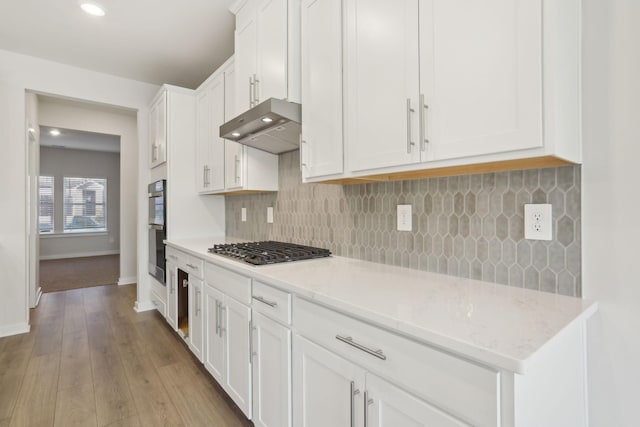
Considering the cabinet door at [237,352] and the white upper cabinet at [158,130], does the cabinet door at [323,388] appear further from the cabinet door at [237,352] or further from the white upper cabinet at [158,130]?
the white upper cabinet at [158,130]

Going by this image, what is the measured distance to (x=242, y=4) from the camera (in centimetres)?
226

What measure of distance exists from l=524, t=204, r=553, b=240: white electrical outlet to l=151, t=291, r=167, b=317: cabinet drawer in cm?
314

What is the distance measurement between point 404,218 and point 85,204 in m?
9.09

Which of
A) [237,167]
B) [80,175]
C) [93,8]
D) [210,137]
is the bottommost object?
[237,167]

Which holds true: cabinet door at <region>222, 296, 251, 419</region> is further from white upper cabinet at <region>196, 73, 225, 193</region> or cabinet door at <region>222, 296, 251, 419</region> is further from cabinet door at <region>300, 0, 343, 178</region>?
white upper cabinet at <region>196, 73, 225, 193</region>

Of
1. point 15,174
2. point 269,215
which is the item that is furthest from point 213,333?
point 15,174

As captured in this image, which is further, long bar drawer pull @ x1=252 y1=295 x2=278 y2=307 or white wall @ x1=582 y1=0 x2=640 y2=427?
long bar drawer pull @ x1=252 y1=295 x2=278 y2=307

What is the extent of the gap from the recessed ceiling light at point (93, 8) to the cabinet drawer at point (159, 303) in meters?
2.53

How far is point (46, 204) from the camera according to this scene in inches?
301

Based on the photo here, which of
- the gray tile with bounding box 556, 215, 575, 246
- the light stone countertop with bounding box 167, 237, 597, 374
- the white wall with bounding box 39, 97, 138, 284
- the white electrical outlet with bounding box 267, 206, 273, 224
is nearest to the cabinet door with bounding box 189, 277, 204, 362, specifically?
the white electrical outlet with bounding box 267, 206, 273, 224

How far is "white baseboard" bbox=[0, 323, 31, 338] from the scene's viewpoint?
3.05 meters

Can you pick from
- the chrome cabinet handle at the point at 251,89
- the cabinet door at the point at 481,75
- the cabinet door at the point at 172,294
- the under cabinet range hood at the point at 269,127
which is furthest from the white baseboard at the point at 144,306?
the cabinet door at the point at 481,75

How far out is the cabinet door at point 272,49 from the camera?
6.14 feet

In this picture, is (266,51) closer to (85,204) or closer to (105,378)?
(105,378)
